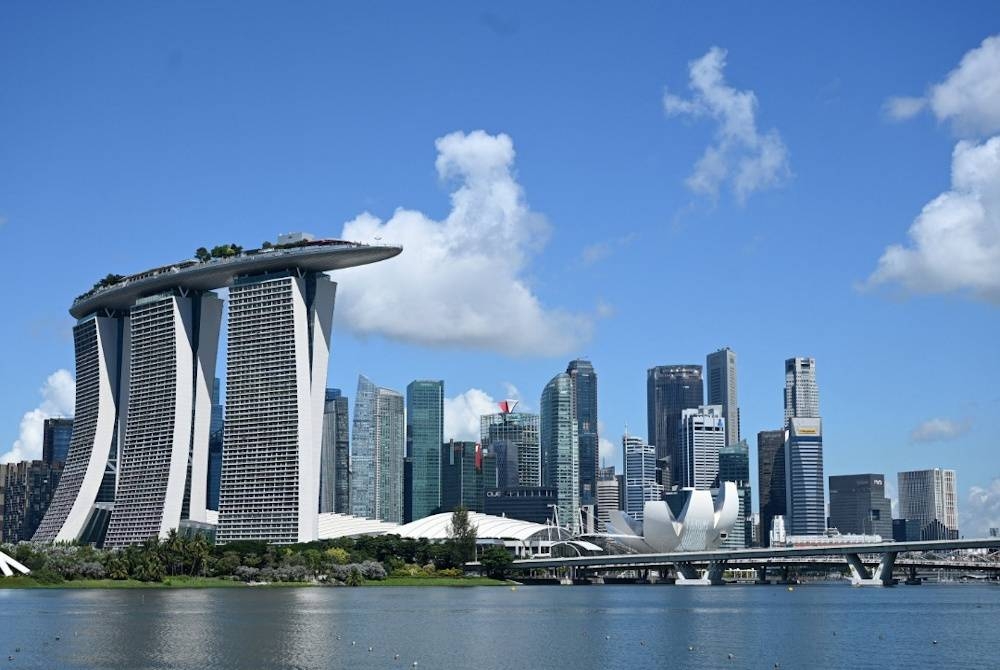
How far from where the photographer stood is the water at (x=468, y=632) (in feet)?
242

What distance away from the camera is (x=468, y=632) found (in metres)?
91.2

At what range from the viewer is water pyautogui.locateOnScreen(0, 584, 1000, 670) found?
73.6 m

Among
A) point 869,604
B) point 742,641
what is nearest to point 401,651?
point 742,641

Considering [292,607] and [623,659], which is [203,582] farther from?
[623,659]

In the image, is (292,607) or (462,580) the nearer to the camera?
(292,607)

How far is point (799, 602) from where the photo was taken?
483ft

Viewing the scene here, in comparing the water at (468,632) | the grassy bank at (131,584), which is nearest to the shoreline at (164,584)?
the grassy bank at (131,584)

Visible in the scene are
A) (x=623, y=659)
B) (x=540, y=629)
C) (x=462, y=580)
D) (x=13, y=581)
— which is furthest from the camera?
(x=462, y=580)

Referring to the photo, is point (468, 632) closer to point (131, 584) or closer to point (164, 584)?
point (164, 584)

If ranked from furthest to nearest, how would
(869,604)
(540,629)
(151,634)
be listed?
(869,604), (540,629), (151,634)

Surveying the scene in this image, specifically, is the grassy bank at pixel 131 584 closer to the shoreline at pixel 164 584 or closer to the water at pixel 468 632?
the shoreline at pixel 164 584

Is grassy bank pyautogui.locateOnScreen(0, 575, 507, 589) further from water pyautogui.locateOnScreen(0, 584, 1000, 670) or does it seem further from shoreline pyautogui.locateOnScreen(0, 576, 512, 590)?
water pyautogui.locateOnScreen(0, 584, 1000, 670)

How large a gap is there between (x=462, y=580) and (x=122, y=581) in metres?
48.4

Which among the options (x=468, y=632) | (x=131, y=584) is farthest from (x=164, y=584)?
(x=468, y=632)
